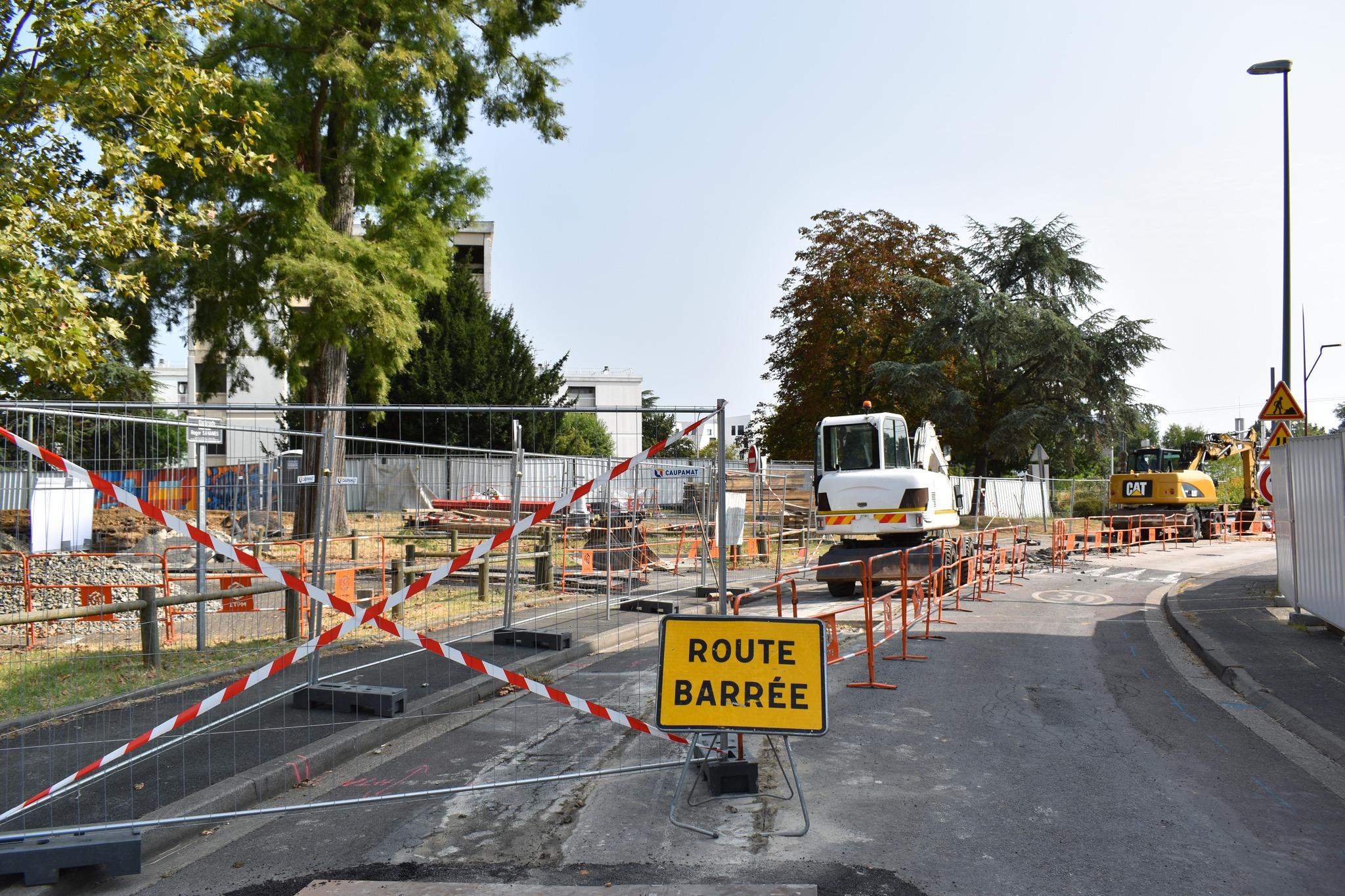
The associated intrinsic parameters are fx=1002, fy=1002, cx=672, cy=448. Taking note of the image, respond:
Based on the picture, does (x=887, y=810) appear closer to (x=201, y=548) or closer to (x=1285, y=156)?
(x=201, y=548)

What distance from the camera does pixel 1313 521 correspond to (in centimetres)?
1174

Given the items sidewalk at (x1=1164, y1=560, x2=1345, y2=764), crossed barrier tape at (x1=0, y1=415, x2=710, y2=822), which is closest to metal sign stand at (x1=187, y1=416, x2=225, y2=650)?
crossed barrier tape at (x1=0, y1=415, x2=710, y2=822)

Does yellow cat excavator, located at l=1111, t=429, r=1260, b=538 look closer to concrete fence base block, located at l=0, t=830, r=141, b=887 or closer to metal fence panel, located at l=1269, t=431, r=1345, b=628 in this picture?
metal fence panel, located at l=1269, t=431, r=1345, b=628

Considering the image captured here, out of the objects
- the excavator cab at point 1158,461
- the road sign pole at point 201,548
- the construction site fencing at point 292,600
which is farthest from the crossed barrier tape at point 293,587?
the excavator cab at point 1158,461

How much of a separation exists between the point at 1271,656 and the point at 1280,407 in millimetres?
5579

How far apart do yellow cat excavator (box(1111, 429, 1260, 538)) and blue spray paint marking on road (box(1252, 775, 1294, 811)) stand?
27.6 meters

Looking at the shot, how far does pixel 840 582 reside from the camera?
17.0 meters

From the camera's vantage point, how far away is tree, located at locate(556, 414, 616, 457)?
18.5 m

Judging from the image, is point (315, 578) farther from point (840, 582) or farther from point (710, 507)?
point (840, 582)

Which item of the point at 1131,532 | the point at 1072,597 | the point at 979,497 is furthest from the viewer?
the point at 979,497

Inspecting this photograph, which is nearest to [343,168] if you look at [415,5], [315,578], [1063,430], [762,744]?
[415,5]

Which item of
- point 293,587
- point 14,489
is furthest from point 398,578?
point 293,587

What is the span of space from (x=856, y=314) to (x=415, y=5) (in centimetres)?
2348

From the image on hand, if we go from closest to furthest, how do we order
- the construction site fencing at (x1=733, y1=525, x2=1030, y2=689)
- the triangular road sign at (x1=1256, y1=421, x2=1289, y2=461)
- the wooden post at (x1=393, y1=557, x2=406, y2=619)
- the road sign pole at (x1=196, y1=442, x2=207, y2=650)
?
the road sign pole at (x1=196, y1=442, x2=207, y2=650) < the construction site fencing at (x1=733, y1=525, x2=1030, y2=689) < the wooden post at (x1=393, y1=557, x2=406, y2=619) < the triangular road sign at (x1=1256, y1=421, x2=1289, y2=461)
